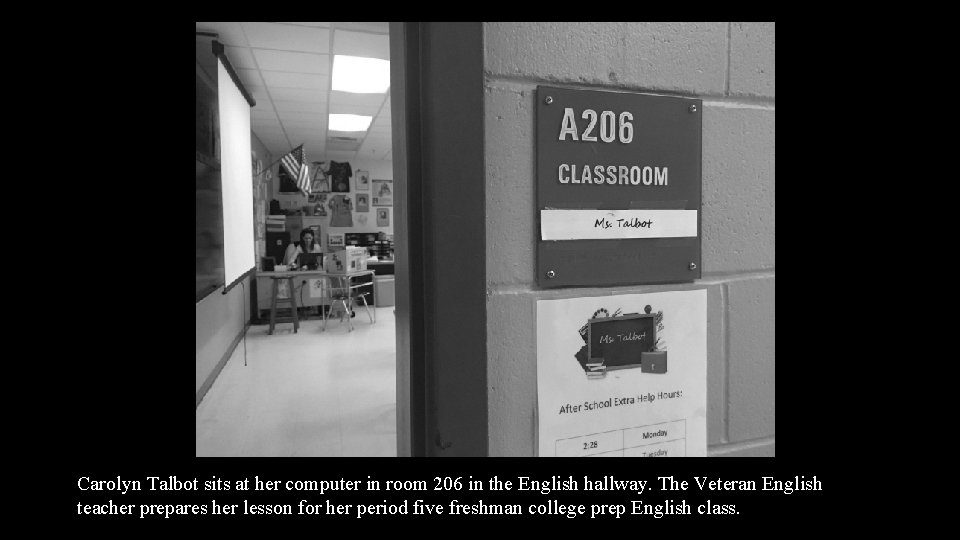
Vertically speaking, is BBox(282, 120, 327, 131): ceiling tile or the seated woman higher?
BBox(282, 120, 327, 131): ceiling tile

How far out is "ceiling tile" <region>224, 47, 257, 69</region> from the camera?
3.66 m

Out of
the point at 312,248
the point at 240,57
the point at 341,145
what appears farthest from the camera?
the point at 341,145

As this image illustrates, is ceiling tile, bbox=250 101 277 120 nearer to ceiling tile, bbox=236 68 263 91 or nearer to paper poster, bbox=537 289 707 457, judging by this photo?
ceiling tile, bbox=236 68 263 91

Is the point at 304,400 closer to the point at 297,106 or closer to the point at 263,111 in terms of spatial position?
the point at 297,106

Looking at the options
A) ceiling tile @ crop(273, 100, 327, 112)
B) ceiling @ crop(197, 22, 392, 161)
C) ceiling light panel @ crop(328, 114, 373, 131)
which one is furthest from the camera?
ceiling light panel @ crop(328, 114, 373, 131)

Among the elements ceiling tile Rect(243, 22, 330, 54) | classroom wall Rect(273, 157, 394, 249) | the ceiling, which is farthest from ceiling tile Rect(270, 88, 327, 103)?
classroom wall Rect(273, 157, 394, 249)

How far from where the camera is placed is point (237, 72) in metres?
4.13

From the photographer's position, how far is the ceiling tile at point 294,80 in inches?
167

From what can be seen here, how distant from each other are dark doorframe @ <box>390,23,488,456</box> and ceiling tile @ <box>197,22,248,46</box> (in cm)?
319

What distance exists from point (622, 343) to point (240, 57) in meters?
4.04

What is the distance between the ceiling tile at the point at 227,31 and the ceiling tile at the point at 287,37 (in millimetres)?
48

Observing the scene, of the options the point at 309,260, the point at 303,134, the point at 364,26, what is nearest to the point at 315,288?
the point at 309,260

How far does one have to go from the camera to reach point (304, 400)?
3.64 metres

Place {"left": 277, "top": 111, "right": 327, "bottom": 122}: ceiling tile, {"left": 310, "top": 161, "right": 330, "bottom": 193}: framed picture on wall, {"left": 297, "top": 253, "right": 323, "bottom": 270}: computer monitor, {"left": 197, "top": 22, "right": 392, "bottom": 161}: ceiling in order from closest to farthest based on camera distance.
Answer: {"left": 197, "top": 22, "right": 392, "bottom": 161}: ceiling → {"left": 277, "top": 111, "right": 327, "bottom": 122}: ceiling tile → {"left": 297, "top": 253, "right": 323, "bottom": 270}: computer monitor → {"left": 310, "top": 161, "right": 330, "bottom": 193}: framed picture on wall
